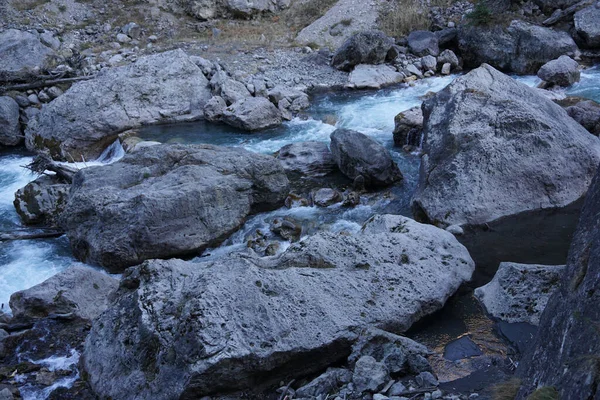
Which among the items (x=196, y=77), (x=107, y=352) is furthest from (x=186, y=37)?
(x=107, y=352)

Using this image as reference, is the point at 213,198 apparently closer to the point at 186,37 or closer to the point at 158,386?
the point at 158,386

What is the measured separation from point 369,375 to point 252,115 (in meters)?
12.6

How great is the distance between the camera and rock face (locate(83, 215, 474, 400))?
647cm

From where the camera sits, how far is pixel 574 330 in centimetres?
464

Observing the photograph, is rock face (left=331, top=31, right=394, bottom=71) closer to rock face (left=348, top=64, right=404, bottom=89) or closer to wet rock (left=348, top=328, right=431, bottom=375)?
rock face (left=348, top=64, right=404, bottom=89)

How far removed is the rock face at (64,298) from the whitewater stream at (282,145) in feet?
3.32

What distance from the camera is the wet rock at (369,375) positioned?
6.26 meters

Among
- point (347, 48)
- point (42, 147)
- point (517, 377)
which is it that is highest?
point (517, 377)

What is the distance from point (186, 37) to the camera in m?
27.4

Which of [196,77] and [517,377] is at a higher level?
[517,377]

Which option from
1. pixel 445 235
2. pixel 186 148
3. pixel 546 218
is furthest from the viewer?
pixel 186 148

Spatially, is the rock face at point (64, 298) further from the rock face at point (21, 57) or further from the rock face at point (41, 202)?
the rock face at point (21, 57)

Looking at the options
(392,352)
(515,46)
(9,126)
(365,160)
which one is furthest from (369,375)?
(515,46)

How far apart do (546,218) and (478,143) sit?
6.16 feet
